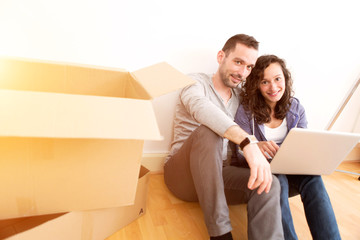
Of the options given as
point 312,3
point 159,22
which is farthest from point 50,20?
point 312,3

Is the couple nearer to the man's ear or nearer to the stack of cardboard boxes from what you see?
the man's ear

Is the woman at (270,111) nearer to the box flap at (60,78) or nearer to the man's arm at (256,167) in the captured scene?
the man's arm at (256,167)

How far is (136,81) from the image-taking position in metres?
0.93

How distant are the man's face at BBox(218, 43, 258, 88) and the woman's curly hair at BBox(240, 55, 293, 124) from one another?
0.26ft

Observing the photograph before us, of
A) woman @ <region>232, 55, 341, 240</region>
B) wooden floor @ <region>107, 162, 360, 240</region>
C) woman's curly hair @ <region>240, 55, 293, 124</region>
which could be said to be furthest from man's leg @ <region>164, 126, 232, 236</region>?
woman's curly hair @ <region>240, 55, 293, 124</region>

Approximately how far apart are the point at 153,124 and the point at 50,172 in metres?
0.34

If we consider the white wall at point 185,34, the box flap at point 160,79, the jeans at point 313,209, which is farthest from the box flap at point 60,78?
the jeans at point 313,209

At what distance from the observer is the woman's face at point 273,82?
51.1 inches

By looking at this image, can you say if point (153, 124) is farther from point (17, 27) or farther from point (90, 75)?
point (17, 27)

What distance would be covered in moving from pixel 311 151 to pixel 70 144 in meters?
0.89

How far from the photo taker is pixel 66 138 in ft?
2.16

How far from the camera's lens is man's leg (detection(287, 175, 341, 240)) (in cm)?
96

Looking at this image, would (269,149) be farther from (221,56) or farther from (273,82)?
(221,56)

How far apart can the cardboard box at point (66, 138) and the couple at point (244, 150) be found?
272 millimetres
